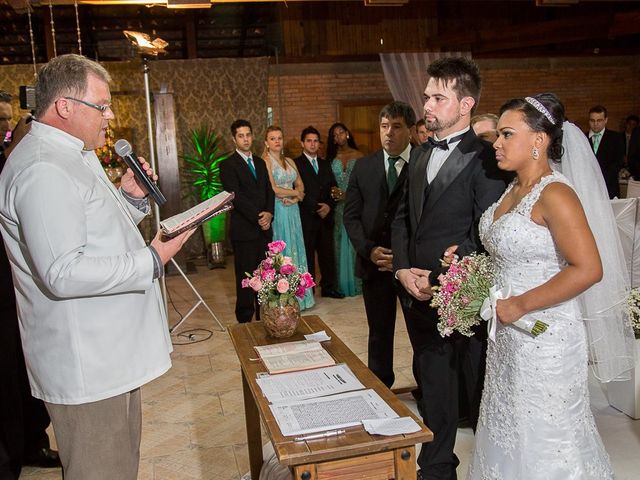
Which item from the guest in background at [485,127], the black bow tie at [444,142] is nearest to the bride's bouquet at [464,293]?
the black bow tie at [444,142]

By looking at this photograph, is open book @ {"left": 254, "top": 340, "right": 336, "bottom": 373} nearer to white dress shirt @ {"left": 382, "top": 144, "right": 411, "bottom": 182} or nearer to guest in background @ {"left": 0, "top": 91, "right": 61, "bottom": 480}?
guest in background @ {"left": 0, "top": 91, "right": 61, "bottom": 480}

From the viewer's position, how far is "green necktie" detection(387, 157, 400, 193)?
4.05m

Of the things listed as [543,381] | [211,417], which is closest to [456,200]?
[543,381]

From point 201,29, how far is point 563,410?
35.3 feet

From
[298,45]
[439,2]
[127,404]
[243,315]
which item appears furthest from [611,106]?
[127,404]

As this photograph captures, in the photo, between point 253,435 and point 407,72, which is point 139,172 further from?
point 407,72

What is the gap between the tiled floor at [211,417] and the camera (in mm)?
3471

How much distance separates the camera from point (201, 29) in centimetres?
1182

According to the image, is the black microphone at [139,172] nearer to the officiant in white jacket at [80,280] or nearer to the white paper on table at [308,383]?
the officiant in white jacket at [80,280]

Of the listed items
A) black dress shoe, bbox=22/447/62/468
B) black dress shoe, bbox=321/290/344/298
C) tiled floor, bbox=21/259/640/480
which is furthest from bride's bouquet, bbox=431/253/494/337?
black dress shoe, bbox=321/290/344/298

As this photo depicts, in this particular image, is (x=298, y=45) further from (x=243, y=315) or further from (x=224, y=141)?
(x=243, y=315)

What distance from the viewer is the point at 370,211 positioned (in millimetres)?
4133

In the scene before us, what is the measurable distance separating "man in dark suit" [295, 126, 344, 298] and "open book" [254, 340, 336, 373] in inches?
169

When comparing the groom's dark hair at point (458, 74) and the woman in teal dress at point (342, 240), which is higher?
the groom's dark hair at point (458, 74)
